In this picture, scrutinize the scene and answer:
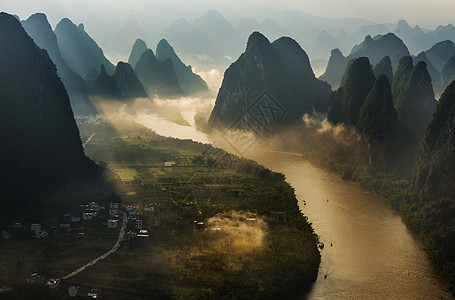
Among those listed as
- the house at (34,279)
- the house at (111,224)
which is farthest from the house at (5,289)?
the house at (111,224)

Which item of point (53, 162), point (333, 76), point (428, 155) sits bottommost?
point (53, 162)

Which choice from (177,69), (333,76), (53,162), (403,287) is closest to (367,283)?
(403,287)

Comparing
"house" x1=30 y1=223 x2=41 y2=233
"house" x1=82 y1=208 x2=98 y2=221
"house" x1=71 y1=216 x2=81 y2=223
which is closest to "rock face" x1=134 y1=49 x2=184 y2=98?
"house" x1=82 y1=208 x2=98 y2=221

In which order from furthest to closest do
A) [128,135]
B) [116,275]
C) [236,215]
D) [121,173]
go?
1. [128,135]
2. [121,173]
3. [236,215]
4. [116,275]

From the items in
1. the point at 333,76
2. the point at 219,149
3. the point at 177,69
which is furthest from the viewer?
Answer: the point at 177,69

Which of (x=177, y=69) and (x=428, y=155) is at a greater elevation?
(x=177, y=69)

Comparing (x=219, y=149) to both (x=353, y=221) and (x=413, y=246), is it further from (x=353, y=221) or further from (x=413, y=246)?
(x=413, y=246)

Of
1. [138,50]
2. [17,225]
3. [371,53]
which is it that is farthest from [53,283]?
[138,50]
